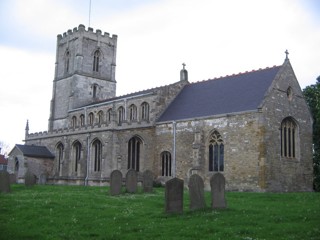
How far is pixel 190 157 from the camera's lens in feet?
105

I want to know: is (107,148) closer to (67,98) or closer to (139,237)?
(67,98)

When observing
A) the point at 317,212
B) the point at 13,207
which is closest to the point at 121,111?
the point at 13,207

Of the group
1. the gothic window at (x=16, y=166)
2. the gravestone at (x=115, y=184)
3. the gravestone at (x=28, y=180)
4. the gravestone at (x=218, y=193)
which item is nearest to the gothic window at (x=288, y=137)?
the gravestone at (x=115, y=184)

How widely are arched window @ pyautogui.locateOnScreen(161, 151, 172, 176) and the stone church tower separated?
19882 mm

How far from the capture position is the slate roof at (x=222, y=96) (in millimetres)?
29953

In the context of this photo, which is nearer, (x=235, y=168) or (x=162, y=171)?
(x=235, y=168)

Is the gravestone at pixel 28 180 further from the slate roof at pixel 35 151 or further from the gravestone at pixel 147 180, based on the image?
the slate roof at pixel 35 151

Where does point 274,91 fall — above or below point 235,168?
above

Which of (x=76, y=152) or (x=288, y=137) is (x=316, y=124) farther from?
(x=76, y=152)

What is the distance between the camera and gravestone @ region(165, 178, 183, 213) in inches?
591

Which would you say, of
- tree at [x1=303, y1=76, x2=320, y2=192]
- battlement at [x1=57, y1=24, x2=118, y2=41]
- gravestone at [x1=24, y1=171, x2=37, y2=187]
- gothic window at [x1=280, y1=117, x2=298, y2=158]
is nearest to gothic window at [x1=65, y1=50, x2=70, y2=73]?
battlement at [x1=57, y1=24, x2=118, y2=41]

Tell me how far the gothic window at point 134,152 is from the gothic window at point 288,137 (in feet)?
40.1

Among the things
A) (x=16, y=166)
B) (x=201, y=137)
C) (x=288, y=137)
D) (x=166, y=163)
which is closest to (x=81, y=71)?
(x=16, y=166)

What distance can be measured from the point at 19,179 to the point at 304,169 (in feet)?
87.2
